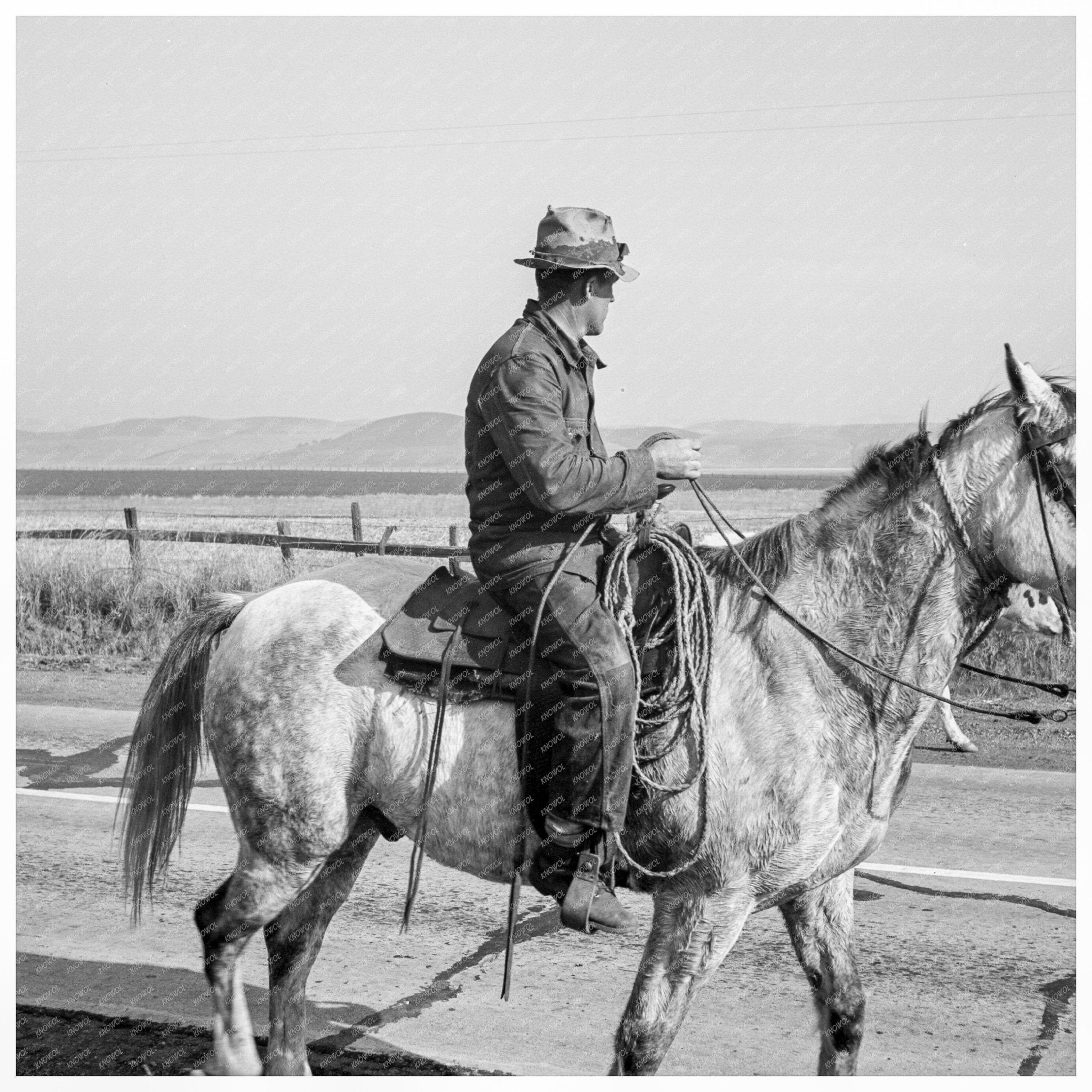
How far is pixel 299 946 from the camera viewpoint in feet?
13.8

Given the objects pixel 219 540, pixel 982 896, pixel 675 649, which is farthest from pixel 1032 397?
pixel 219 540

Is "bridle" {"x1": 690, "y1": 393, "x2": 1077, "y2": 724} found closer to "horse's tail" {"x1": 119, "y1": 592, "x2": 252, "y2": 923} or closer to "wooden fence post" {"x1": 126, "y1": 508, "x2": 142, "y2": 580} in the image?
"horse's tail" {"x1": 119, "y1": 592, "x2": 252, "y2": 923}

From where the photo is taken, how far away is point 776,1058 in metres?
4.31

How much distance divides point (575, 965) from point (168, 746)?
1.98 meters

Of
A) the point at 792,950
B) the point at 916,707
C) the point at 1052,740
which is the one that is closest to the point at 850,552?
the point at 916,707

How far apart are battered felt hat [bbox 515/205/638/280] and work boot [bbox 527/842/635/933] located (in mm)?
1768

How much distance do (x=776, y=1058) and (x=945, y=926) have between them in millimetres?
1634

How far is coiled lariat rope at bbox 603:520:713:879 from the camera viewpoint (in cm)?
359

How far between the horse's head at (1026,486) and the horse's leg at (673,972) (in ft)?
4.13

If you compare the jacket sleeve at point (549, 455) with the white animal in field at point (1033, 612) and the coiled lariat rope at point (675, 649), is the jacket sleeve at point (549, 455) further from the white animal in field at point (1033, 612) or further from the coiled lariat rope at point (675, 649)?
the white animal in field at point (1033, 612)

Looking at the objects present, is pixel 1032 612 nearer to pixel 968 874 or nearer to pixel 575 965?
pixel 575 965

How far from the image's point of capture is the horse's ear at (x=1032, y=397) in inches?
134

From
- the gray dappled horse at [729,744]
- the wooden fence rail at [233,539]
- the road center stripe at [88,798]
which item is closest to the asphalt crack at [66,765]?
the road center stripe at [88,798]

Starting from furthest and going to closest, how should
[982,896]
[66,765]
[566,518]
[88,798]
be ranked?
1. [66,765]
2. [88,798]
3. [982,896]
4. [566,518]
